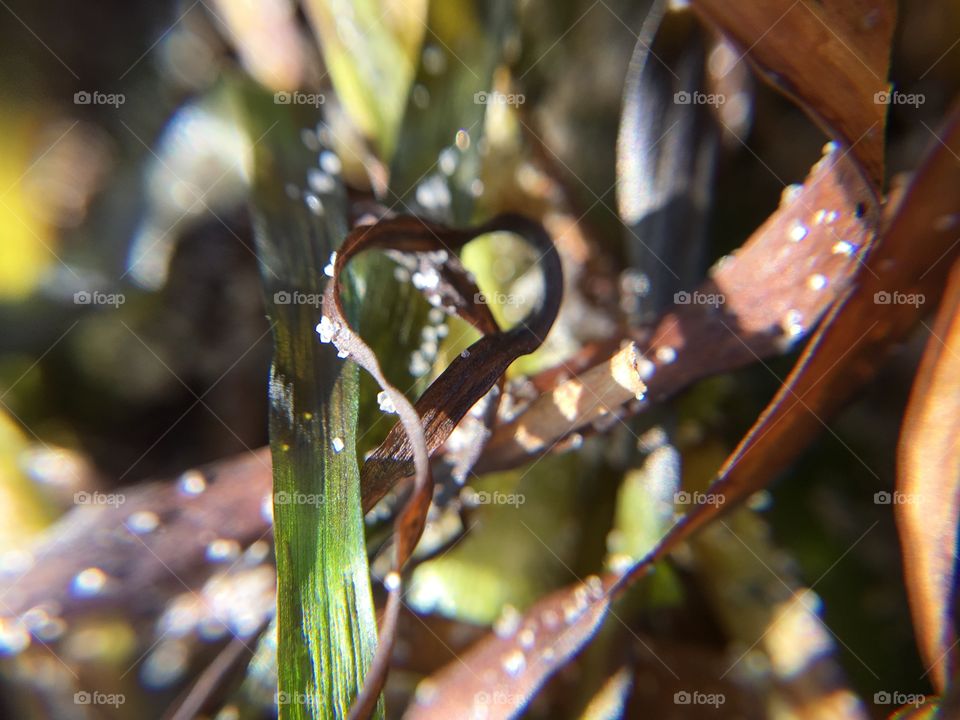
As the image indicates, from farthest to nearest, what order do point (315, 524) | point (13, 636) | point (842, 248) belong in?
point (13, 636) → point (842, 248) → point (315, 524)

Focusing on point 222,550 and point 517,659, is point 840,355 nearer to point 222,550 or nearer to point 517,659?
point 517,659

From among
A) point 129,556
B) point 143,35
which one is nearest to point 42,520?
point 129,556

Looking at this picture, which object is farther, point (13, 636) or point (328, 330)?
point (13, 636)

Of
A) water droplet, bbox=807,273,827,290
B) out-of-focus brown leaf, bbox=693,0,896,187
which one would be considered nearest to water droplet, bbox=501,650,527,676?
water droplet, bbox=807,273,827,290

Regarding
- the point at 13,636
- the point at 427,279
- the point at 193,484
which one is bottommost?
the point at 13,636

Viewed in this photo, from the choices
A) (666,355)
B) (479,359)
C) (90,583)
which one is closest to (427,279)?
(479,359)

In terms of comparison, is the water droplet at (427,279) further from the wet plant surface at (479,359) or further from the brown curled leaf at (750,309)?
the brown curled leaf at (750,309)

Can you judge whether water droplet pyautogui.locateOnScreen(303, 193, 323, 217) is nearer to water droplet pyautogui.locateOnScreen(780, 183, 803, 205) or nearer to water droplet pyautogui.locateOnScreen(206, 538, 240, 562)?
water droplet pyautogui.locateOnScreen(206, 538, 240, 562)
